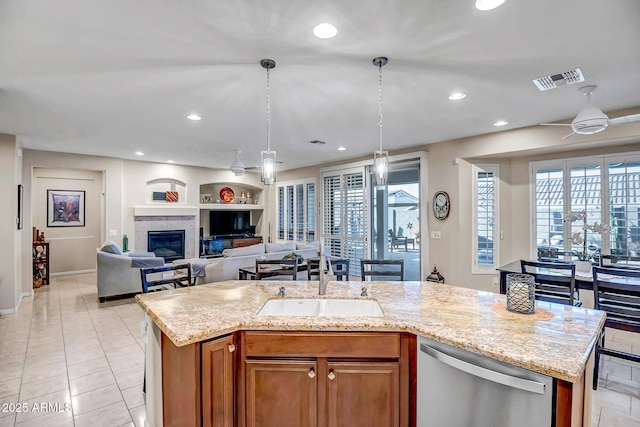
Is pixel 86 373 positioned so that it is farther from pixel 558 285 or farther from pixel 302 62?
pixel 558 285

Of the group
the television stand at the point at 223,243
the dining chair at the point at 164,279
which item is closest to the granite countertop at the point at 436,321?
the dining chair at the point at 164,279

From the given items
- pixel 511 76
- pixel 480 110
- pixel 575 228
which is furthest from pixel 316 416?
pixel 575 228

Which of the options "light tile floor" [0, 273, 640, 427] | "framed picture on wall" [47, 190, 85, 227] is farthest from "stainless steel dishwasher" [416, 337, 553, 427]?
"framed picture on wall" [47, 190, 85, 227]

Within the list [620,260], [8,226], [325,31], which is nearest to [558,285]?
[620,260]

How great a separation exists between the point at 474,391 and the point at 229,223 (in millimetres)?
8578

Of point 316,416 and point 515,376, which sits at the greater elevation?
point 515,376

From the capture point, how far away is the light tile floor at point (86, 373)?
2410 millimetres

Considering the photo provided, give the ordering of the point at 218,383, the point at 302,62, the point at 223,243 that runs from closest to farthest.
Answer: the point at 218,383 → the point at 302,62 → the point at 223,243

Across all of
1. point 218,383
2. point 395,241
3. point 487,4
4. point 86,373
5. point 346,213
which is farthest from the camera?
point 395,241

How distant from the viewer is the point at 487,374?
140 centimetres

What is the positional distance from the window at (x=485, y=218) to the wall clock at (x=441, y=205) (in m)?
0.40

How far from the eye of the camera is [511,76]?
9.25ft

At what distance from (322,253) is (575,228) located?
4.20 metres

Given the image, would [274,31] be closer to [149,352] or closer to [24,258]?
[149,352]
